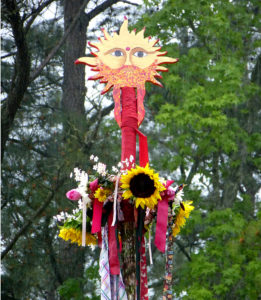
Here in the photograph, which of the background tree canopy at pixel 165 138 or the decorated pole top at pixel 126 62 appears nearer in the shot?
the decorated pole top at pixel 126 62

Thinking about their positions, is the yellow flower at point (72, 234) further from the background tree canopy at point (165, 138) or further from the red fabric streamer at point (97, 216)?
the background tree canopy at point (165, 138)

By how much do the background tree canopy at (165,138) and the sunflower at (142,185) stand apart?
4842 millimetres

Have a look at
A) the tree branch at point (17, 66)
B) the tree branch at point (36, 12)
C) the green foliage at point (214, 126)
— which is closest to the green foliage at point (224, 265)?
the green foliage at point (214, 126)

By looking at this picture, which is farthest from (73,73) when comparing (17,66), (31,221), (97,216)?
(97,216)

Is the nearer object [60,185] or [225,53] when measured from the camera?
[60,185]

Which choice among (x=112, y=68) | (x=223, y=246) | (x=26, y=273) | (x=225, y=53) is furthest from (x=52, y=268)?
(x=112, y=68)

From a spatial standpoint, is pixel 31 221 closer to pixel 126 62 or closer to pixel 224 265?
pixel 224 265

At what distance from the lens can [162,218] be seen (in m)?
7.06

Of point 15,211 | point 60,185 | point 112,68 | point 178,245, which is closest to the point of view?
point 112,68

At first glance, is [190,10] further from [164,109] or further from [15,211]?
[15,211]

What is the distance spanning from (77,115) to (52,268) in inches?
98.8

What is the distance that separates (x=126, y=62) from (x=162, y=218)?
1.56m

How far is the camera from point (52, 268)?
13.3 metres

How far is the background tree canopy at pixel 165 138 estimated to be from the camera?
1258 cm
